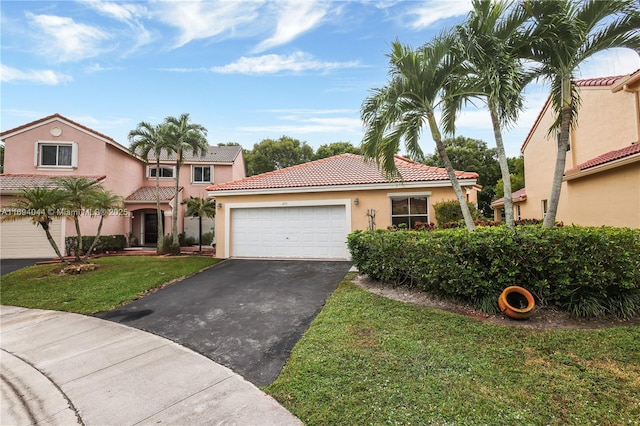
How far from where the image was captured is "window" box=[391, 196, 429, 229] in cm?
1082

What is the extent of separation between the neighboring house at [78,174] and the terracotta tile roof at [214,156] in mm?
264

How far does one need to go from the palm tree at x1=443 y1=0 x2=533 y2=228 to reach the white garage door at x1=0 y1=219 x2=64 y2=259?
19.3 m

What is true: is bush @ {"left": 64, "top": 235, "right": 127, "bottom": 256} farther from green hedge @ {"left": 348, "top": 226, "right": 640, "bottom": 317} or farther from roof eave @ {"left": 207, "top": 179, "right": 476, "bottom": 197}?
green hedge @ {"left": 348, "top": 226, "right": 640, "bottom": 317}

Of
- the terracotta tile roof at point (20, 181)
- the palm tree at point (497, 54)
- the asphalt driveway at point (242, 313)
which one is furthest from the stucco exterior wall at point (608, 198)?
the terracotta tile roof at point (20, 181)

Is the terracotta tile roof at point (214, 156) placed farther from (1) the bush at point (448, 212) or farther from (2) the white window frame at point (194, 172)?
(1) the bush at point (448, 212)

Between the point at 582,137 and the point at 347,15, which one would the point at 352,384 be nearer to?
the point at 347,15

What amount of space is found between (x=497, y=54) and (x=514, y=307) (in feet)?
16.4

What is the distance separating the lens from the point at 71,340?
15.8 feet

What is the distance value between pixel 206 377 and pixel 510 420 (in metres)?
3.35

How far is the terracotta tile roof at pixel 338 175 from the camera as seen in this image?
35.7 feet

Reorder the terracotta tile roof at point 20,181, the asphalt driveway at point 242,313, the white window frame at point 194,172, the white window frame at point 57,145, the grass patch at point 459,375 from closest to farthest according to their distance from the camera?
1. the grass patch at point 459,375
2. the asphalt driveway at point 242,313
3. the terracotta tile roof at point 20,181
4. the white window frame at point 57,145
5. the white window frame at point 194,172

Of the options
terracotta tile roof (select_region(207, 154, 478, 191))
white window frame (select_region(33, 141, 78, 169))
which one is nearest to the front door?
white window frame (select_region(33, 141, 78, 169))

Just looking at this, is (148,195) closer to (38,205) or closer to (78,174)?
(78,174)

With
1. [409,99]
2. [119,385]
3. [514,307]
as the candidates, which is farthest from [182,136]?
[514,307]
